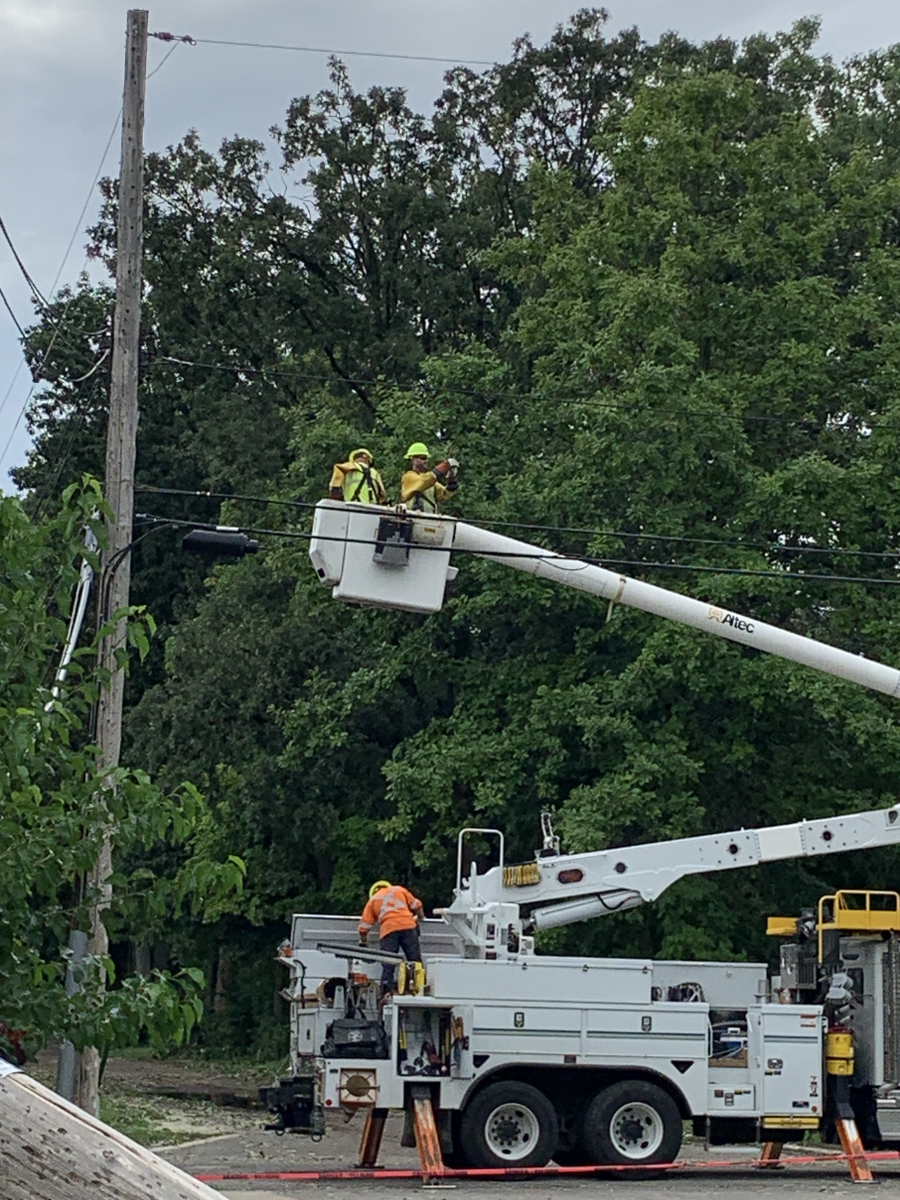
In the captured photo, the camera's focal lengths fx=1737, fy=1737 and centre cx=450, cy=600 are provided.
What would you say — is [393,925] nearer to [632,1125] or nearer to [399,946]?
[399,946]

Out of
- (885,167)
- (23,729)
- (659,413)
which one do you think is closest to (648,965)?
(23,729)

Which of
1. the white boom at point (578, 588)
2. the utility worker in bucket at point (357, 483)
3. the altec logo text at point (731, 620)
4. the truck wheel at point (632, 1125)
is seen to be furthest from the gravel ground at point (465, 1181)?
the utility worker in bucket at point (357, 483)

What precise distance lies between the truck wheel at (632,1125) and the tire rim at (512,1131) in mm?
525

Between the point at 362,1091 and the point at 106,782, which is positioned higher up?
the point at 106,782

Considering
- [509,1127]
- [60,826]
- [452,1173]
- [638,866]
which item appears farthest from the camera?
[638,866]

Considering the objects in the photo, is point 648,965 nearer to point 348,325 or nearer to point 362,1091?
point 362,1091

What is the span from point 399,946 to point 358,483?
434 cm

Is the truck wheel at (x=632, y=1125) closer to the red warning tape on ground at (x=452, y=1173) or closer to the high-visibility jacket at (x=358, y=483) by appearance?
the red warning tape on ground at (x=452, y=1173)

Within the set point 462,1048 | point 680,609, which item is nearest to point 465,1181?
point 462,1048

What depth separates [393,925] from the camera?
16.2 metres

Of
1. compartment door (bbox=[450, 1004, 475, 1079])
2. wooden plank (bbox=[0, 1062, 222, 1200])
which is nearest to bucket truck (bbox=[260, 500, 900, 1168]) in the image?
compartment door (bbox=[450, 1004, 475, 1079])

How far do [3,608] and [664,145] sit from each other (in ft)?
73.3

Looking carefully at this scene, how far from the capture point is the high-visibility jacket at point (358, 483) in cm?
1584

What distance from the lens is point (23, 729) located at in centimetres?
800
